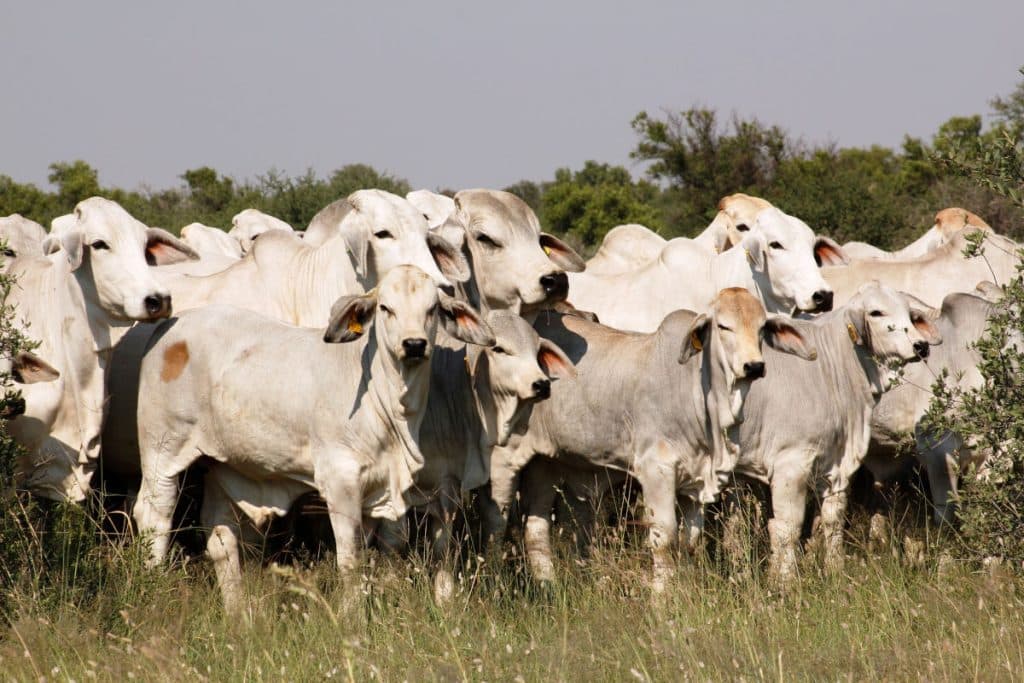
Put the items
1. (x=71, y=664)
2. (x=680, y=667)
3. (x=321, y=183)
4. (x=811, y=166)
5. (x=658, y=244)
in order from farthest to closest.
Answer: (x=811, y=166), (x=321, y=183), (x=658, y=244), (x=71, y=664), (x=680, y=667)

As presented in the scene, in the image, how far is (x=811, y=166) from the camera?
2719cm

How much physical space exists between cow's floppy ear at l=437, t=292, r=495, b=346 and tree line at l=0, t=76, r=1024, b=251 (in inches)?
451

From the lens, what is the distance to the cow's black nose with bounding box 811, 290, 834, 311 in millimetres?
9727

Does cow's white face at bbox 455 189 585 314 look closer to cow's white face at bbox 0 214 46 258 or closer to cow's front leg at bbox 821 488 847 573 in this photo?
cow's front leg at bbox 821 488 847 573

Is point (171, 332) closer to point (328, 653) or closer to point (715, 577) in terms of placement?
point (328, 653)

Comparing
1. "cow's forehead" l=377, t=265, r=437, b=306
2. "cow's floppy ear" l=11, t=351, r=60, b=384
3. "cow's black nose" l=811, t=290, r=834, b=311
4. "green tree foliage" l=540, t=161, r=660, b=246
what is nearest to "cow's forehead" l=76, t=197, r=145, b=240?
"cow's floppy ear" l=11, t=351, r=60, b=384

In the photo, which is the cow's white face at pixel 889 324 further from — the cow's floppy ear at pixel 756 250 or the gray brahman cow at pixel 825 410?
the cow's floppy ear at pixel 756 250

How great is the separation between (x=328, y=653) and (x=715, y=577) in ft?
7.06

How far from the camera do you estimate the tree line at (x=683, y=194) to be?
2097cm

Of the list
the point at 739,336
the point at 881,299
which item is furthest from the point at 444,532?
the point at 881,299

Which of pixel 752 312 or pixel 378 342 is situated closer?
pixel 378 342

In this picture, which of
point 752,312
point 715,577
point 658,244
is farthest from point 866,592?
Answer: point 658,244

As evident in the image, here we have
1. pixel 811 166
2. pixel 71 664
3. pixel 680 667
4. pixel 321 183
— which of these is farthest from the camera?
pixel 811 166

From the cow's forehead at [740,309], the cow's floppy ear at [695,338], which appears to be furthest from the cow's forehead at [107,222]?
the cow's forehead at [740,309]
